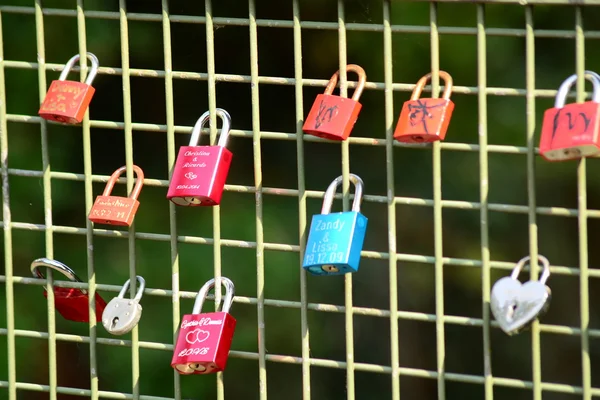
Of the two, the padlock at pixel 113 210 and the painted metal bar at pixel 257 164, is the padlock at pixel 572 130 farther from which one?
the padlock at pixel 113 210

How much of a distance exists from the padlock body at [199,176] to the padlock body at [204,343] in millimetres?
179

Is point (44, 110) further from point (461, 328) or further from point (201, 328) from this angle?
point (461, 328)

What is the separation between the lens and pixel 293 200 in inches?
81.0

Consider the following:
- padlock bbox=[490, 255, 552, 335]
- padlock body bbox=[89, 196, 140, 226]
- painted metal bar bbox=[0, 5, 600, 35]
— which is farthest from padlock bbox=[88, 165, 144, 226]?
padlock bbox=[490, 255, 552, 335]

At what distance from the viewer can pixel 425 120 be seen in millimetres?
1217

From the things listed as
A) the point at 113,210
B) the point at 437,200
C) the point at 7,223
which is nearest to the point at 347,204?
the point at 437,200

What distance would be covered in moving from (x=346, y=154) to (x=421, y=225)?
3.09 ft

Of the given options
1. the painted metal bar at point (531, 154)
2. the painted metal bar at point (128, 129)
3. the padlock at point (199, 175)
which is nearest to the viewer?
the painted metal bar at point (531, 154)

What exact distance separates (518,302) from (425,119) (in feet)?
0.89

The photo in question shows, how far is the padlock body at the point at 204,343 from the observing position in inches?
53.2

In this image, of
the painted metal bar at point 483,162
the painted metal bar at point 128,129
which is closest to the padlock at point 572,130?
the painted metal bar at point 483,162

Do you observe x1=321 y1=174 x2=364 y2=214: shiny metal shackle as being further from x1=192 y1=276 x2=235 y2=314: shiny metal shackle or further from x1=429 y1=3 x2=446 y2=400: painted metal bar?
x1=192 y1=276 x2=235 y2=314: shiny metal shackle

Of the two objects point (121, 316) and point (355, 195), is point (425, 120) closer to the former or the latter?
point (355, 195)

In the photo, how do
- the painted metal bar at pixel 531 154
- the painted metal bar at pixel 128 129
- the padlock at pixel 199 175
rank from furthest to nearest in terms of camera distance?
the painted metal bar at pixel 128 129 → the padlock at pixel 199 175 → the painted metal bar at pixel 531 154
